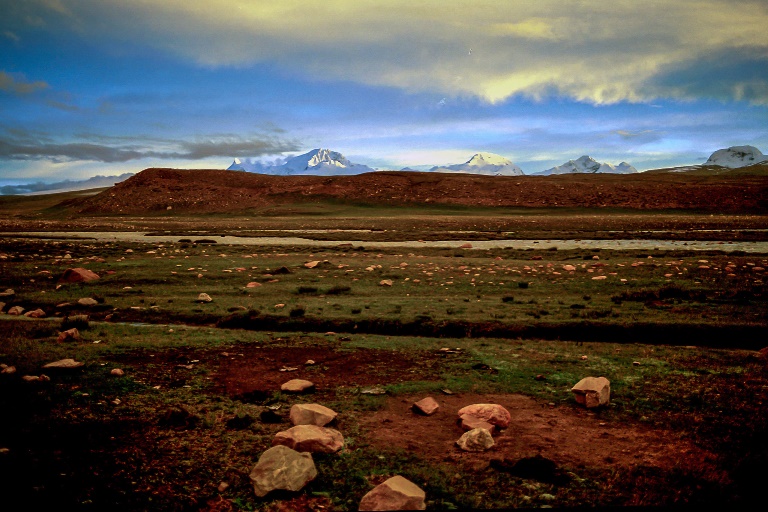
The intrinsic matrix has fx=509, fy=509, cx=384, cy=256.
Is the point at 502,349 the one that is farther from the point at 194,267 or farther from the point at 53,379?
the point at 194,267

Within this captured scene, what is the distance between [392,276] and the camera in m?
21.5

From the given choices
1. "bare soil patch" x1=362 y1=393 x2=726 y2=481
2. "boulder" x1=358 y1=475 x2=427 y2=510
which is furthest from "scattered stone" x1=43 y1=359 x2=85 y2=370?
"boulder" x1=358 y1=475 x2=427 y2=510

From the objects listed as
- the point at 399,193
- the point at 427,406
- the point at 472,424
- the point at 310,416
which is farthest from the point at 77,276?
the point at 399,193

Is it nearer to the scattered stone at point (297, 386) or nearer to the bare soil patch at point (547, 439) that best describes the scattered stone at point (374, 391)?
the bare soil patch at point (547, 439)

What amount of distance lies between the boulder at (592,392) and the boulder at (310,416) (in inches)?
153

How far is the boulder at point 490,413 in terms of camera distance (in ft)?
23.5

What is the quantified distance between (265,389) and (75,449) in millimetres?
3043

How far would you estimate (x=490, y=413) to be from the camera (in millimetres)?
7262

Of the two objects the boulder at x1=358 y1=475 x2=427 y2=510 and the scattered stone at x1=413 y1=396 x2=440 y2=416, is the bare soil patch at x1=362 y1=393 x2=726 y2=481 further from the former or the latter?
the boulder at x1=358 y1=475 x2=427 y2=510

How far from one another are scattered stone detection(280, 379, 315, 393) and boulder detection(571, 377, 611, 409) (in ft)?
14.3

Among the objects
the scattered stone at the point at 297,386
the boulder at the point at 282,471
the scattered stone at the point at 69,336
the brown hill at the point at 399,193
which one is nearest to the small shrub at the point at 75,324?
the scattered stone at the point at 69,336

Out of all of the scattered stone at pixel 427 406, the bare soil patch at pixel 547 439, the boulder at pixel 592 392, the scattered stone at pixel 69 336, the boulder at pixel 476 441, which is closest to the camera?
the bare soil patch at pixel 547 439

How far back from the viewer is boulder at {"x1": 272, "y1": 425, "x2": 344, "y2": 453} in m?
6.24

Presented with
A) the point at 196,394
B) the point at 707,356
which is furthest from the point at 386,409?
the point at 707,356
